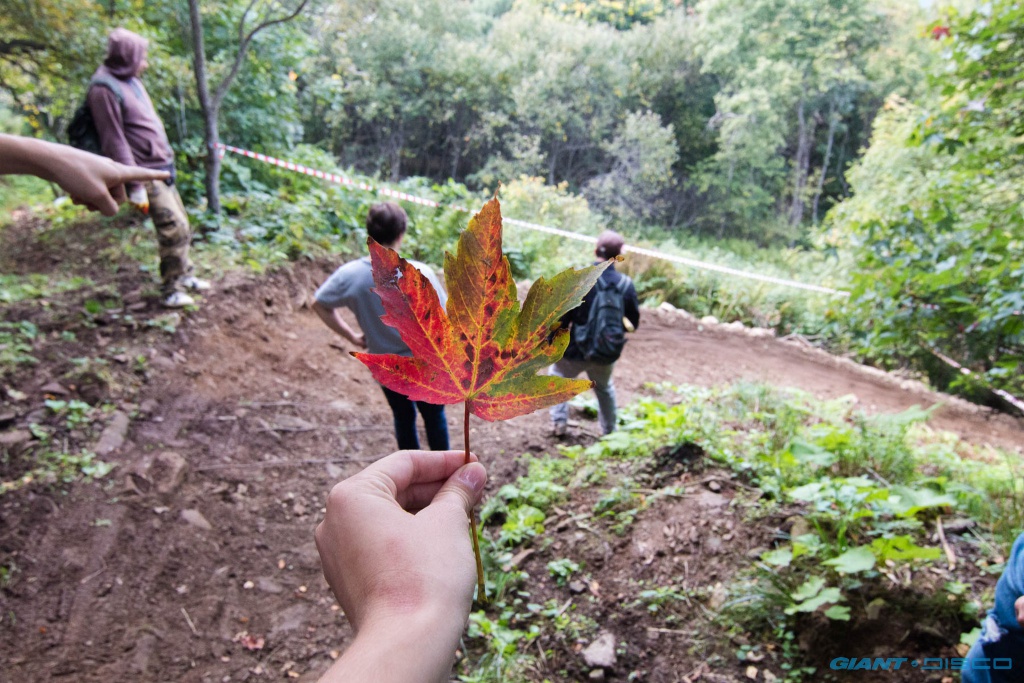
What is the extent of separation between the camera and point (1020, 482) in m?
3.54

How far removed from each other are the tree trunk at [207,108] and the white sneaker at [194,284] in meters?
1.49

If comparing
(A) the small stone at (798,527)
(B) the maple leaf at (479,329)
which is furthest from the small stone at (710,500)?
(B) the maple leaf at (479,329)

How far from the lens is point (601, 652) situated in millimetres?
2242

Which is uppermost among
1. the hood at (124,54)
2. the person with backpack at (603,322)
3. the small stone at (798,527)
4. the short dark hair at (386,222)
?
the hood at (124,54)

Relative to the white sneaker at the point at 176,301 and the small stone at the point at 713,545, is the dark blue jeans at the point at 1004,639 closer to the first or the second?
the small stone at the point at 713,545

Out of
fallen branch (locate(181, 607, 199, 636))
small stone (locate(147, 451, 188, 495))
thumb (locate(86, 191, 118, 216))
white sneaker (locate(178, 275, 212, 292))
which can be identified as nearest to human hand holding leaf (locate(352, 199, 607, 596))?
thumb (locate(86, 191, 118, 216))

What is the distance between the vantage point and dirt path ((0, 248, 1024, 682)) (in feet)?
7.99

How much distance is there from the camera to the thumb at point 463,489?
2.38ft

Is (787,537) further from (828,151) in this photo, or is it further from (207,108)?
(828,151)

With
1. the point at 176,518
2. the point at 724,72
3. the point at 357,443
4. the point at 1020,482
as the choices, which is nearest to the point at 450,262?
the point at 176,518

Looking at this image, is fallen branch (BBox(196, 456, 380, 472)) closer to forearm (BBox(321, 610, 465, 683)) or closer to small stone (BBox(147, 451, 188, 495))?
small stone (BBox(147, 451, 188, 495))

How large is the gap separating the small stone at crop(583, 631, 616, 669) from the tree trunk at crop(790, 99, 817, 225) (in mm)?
18682

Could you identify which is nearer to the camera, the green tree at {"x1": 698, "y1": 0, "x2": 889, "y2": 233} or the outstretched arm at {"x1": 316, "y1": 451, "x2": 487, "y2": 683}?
the outstretched arm at {"x1": 316, "y1": 451, "x2": 487, "y2": 683}

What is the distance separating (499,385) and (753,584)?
6.99 ft
